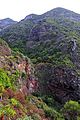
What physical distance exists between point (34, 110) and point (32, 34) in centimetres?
7965

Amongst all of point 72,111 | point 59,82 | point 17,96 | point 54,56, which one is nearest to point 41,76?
point 59,82

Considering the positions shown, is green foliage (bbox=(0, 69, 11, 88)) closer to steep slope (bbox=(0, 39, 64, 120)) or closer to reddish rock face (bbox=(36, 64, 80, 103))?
steep slope (bbox=(0, 39, 64, 120))


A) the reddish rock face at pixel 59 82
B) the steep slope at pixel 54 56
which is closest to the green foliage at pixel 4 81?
the steep slope at pixel 54 56

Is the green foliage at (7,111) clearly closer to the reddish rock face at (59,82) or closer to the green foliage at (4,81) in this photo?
the green foliage at (4,81)

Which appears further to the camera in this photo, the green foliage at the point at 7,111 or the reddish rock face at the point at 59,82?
the reddish rock face at the point at 59,82

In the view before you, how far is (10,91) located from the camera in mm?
43250

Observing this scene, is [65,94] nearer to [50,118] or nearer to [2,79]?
[50,118]

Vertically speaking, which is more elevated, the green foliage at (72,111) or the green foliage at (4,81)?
the green foliage at (4,81)

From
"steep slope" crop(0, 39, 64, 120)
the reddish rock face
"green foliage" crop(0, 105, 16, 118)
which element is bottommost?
the reddish rock face

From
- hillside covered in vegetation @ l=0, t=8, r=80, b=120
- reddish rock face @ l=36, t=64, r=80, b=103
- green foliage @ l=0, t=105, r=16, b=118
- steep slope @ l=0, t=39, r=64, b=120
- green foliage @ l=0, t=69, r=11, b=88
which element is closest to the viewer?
green foliage @ l=0, t=105, r=16, b=118

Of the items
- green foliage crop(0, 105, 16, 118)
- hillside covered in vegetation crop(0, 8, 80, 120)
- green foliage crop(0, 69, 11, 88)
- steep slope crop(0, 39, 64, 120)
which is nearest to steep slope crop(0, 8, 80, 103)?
hillside covered in vegetation crop(0, 8, 80, 120)

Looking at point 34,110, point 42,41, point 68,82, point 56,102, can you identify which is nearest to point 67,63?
point 68,82

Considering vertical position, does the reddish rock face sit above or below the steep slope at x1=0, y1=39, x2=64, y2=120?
below

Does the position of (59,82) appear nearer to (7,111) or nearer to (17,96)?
(17,96)
